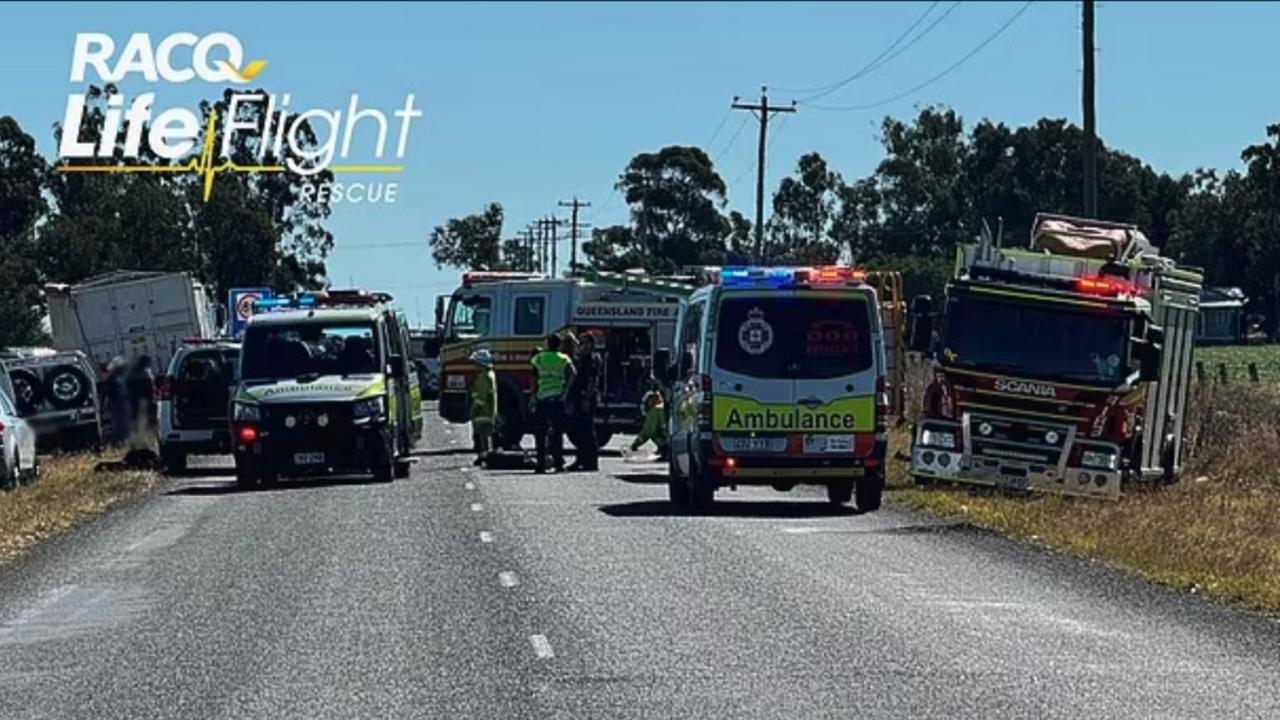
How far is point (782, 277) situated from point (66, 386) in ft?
59.2

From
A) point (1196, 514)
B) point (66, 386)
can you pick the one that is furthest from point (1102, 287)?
point (66, 386)

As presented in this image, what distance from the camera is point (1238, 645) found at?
47.2 feet

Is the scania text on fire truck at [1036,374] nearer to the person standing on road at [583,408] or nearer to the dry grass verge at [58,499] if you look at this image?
the person standing on road at [583,408]

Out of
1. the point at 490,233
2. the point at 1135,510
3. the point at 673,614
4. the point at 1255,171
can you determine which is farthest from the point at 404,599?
the point at 490,233

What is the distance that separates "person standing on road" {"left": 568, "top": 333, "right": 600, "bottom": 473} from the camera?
32594 mm

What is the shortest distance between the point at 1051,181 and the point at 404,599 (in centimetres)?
7892

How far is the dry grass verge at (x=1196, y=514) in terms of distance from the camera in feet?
62.4

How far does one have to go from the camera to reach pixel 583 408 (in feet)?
108

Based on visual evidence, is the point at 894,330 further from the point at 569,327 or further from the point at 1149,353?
the point at 1149,353

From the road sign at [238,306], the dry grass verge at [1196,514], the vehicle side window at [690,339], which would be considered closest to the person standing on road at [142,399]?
the road sign at [238,306]

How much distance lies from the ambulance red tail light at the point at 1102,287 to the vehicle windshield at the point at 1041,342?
306 millimetres

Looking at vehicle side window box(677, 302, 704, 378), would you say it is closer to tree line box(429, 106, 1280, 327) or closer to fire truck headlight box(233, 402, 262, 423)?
fire truck headlight box(233, 402, 262, 423)

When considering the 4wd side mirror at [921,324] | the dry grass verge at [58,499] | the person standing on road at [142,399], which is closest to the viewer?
the dry grass verge at [58,499]

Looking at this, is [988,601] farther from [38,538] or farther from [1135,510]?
[38,538]
